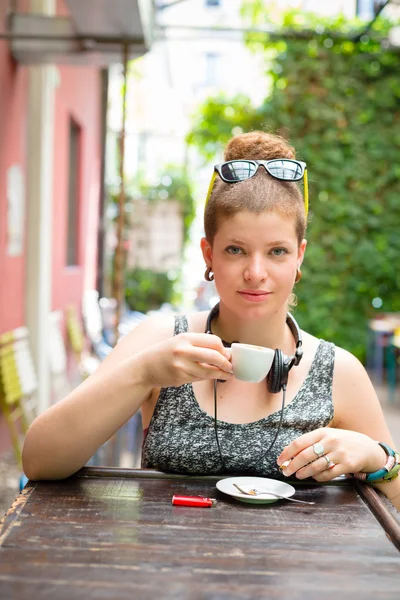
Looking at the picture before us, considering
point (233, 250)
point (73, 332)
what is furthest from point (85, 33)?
point (73, 332)

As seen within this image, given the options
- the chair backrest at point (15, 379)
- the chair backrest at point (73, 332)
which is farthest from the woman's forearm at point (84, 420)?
the chair backrest at point (73, 332)

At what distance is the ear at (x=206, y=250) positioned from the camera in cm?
178

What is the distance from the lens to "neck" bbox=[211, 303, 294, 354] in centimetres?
176

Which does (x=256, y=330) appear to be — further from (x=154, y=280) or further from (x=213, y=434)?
(x=154, y=280)

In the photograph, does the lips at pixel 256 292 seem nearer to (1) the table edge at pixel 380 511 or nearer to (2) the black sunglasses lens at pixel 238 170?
(2) the black sunglasses lens at pixel 238 170

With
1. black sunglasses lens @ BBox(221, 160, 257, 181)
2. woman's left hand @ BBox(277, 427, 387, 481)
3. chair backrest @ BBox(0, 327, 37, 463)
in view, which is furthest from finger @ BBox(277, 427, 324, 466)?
chair backrest @ BBox(0, 327, 37, 463)

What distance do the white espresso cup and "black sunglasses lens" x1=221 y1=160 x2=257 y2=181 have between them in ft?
1.56

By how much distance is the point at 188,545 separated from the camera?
121cm

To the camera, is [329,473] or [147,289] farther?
[147,289]

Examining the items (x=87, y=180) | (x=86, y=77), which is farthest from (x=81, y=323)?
(x=86, y=77)

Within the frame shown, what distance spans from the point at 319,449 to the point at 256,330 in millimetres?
377

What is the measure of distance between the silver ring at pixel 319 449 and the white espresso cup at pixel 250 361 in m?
0.21

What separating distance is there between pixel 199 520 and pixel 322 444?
0.33 metres

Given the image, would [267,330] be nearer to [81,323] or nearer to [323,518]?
[323,518]
